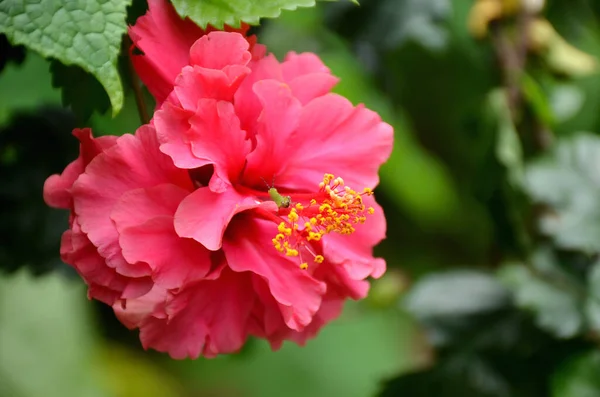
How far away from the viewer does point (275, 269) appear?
52cm

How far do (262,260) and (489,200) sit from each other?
20.1 inches

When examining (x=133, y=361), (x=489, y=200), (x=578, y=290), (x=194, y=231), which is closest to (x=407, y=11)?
(x=489, y=200)

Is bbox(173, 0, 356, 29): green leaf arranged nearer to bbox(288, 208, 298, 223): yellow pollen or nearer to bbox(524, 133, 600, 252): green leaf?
bbox(288, 208, 298, 223): yellow pollen

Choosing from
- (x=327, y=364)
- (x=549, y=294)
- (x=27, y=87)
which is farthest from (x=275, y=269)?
(x=327, y=364)

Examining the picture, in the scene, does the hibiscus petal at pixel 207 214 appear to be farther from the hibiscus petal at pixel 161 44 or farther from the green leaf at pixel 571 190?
the green leaf at pixel 571 190

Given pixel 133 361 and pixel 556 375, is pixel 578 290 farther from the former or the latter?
pixel 133 361

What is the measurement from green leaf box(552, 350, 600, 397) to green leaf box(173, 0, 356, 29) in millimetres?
608

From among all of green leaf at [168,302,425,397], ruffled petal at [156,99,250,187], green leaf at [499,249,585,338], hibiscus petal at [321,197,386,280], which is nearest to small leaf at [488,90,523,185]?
green leaf at [499,249,585,338]

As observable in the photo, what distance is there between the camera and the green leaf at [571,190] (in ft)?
2.76

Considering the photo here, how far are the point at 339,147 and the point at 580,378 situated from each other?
528 mm

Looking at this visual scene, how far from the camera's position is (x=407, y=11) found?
880mm

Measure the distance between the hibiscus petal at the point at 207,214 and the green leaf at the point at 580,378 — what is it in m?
0.57

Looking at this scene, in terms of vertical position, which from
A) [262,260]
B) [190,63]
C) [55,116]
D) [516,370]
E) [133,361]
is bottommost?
[133,361]

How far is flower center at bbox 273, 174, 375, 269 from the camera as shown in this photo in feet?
1.68
